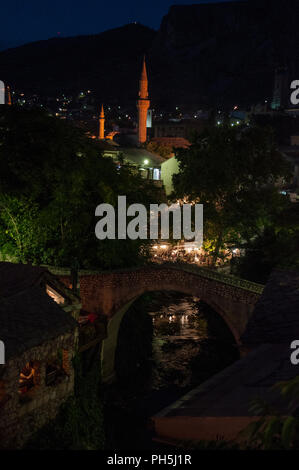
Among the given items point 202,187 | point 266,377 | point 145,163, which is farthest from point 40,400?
point 145,163

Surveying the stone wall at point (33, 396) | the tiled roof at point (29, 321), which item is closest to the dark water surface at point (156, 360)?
the stone wall at point (33, 396)

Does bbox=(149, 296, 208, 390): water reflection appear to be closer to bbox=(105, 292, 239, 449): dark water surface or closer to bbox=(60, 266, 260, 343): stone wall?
bbox=(105, 292, 239, 449): dark water surface

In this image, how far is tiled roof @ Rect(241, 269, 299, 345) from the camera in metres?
10.8

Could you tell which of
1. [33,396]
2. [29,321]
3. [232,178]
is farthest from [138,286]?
[232,178]

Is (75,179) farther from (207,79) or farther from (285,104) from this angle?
(207,79)


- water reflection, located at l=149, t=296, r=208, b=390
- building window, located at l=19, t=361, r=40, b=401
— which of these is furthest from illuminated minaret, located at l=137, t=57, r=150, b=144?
building window, located at l=19, t=361, r=40, b=401

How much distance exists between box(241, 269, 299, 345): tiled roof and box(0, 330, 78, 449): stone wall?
5.49 m

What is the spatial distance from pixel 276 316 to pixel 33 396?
670cm

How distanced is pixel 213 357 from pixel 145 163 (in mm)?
27368

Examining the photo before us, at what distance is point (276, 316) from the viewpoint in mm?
11203

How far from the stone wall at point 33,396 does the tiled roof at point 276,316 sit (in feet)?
18.0

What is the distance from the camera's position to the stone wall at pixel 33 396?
1208cm

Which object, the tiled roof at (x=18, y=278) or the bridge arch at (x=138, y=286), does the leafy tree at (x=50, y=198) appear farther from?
the tiled roof at (x=18, y=278)
